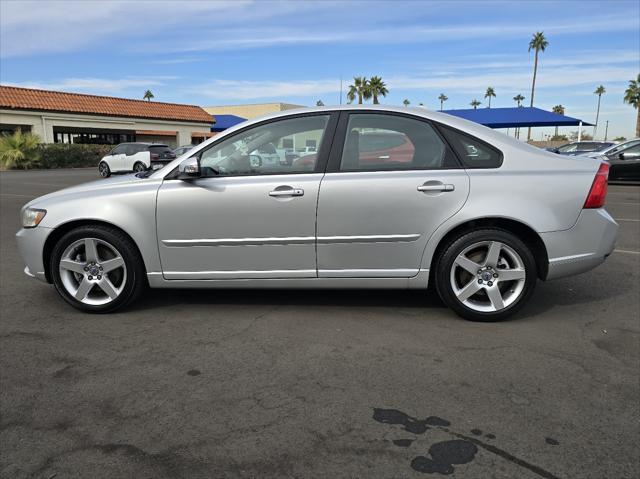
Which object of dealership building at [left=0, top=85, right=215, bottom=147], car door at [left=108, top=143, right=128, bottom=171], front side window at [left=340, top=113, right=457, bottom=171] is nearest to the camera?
front side window at [left=340, top=113, right=457, bottom=171]

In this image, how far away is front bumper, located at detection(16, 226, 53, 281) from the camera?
169 inches

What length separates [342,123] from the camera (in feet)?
13.9

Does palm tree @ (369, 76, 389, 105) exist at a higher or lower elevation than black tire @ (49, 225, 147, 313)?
higher

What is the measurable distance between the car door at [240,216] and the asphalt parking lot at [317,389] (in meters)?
0.43

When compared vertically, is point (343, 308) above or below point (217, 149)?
below

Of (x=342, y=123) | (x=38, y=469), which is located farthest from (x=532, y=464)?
(x=342, y=123)

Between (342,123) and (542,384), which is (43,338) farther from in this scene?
(542,384)

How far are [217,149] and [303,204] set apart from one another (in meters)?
0.86

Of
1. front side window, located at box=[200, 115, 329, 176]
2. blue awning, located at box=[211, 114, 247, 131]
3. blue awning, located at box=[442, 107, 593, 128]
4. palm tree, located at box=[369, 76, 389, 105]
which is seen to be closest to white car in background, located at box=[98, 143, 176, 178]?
blue awning, located at box=[442, 107, 593, 128]

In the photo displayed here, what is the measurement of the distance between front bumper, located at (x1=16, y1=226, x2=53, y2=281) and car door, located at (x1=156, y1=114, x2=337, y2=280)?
0.99 metres

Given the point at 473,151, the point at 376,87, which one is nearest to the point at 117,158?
the point at 473,151

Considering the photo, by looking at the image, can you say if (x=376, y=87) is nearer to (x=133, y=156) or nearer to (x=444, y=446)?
(x=133, y=156)

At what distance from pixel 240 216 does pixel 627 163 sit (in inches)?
675

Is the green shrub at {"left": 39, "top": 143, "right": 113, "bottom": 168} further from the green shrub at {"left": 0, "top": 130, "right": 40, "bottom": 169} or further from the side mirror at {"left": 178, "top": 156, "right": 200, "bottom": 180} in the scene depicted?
the side mirror at {"left": 178, "top": 156, "right": 200, "bottom": 180}
